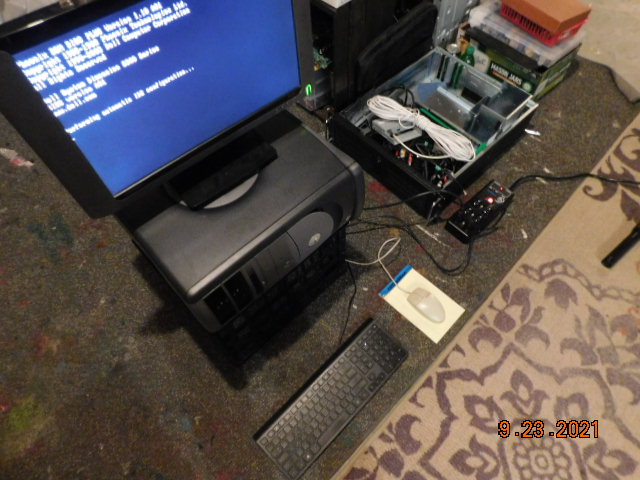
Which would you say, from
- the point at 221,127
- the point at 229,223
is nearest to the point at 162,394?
the point at 229,223

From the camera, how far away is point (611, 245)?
1186 mm

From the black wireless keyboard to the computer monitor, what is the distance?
469 mm

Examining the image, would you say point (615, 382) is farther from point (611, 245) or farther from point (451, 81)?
point (451, 81)

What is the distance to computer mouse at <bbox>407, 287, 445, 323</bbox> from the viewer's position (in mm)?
983

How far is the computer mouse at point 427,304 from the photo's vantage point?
3.22 ft

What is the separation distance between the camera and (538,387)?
1.01 m

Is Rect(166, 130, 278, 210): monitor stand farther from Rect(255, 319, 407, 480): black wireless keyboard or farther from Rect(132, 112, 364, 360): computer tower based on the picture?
Rect(255, 319, 407, 480): black wireless keyboard

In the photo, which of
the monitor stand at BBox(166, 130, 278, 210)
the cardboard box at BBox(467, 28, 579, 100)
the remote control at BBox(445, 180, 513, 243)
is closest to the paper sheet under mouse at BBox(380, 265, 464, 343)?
the remote control at BBox(445, 180, 513, 243)

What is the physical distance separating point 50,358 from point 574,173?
1.48 meters
